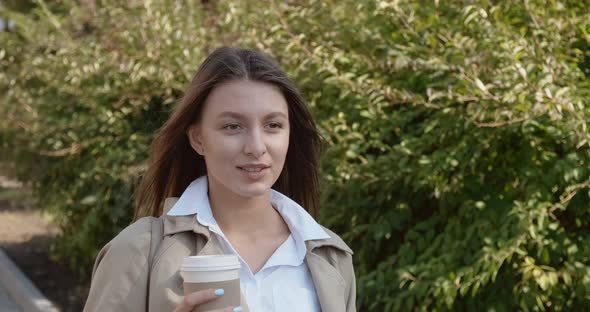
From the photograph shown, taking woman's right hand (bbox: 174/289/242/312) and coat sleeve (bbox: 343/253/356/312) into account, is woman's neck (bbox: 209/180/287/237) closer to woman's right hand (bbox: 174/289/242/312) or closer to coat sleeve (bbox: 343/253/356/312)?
coat sleeve (bbox: 343/253/356/312)

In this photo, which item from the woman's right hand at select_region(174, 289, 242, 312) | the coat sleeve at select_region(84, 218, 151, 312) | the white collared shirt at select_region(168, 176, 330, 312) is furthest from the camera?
the white collared shirt at select_region(168, 176, 330, 312)

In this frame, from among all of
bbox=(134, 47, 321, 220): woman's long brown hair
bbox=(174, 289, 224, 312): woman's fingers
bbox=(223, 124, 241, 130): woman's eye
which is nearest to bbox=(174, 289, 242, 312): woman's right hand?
bbox=(174, 289, 224, 312): woman's fingers

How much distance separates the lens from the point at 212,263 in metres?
1.68

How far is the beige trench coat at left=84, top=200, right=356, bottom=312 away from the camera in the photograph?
5.94ft

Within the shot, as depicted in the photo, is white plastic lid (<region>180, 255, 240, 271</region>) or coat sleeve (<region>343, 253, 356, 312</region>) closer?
white plastic lid (<region>180, 255, 240, 271</region>)

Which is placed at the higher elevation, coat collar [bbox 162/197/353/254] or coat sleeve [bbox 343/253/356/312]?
coat collar [bbox 162/197/353/254]

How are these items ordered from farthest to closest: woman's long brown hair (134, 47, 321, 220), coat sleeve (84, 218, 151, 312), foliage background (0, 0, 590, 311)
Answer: foliage background (0, 0, 590, 311) < woman's long brown hair (134, 47, 321, 220) < coat sleeve (84, 218, 151, 312)

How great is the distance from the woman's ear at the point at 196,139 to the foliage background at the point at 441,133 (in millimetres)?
1494

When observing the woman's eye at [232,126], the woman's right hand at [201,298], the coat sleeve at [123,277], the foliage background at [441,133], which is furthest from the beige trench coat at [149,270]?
the foliage background at [441,133]

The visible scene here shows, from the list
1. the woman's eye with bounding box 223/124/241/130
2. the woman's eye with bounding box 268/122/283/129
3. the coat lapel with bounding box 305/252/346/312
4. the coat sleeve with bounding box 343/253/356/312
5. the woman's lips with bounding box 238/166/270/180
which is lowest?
the coat sleeve with bounding box 343/253/356/312

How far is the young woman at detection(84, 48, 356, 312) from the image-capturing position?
6.04ft

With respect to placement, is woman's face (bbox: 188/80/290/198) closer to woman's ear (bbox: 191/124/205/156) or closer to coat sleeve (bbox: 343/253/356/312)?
woman's ear (bbox: 191/124/205/156)

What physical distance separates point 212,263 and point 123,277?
24 centimetres

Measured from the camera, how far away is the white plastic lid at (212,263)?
1.68 metres
